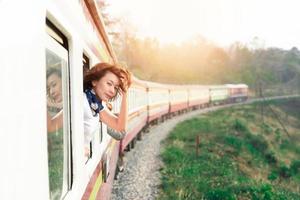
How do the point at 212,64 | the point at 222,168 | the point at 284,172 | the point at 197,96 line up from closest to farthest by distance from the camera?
the point at 222,168 → the point at 284,172 → the point at 197,96 → the point at 212,64

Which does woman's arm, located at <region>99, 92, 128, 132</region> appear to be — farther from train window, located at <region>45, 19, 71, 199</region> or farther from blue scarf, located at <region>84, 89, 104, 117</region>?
train window, located at <region>45, 19, 71, 199</region>

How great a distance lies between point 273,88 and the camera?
8688 cm

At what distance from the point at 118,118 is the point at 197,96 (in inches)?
1320

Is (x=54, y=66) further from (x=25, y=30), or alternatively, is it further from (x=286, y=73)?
(x=286, y=73)

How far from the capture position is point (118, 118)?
3.21 meters

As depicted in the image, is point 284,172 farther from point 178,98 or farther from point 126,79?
point 126,79

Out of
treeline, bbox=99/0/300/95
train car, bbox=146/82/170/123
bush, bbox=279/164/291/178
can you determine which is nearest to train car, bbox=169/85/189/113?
train car, bbox=146/82/170/123

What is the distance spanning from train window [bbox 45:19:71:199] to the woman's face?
484 millimetres

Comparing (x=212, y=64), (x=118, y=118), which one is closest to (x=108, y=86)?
(x=118, y=118)

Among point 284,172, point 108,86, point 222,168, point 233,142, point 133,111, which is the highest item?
point 108,86

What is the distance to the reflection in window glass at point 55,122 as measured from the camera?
1899mm

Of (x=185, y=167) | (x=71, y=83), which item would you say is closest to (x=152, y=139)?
(x=185, y=167)

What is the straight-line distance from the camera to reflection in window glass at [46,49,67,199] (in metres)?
1.90

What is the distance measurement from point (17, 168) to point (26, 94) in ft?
0.74
